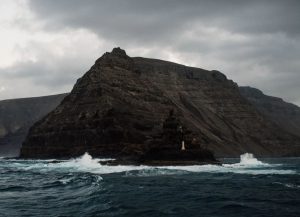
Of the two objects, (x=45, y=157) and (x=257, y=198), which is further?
(x=45, y=157)

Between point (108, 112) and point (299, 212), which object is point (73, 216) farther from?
point (108, 112)

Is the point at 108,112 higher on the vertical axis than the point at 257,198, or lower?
higher

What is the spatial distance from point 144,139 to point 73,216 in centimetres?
14744

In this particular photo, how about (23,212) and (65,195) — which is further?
(65,195)

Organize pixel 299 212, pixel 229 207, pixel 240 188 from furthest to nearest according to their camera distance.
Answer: pixel 240 188, pixel 229 207, pixel 299 212

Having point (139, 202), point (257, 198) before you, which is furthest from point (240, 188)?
point (139, 202)

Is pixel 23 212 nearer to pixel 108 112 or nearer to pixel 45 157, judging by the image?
pixel 108 112

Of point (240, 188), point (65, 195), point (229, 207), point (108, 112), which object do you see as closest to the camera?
point (229, 207)

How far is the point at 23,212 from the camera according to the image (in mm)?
31078

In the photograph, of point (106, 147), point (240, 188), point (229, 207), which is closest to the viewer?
point (229, 207)

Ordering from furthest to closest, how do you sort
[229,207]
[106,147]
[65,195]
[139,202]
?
[106,147]
[65,195]
[139,202]
[229,207]

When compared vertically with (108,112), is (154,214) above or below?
below

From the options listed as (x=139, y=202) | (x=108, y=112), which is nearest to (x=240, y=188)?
(x=139, y=202)

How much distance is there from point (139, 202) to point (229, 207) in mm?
6150
